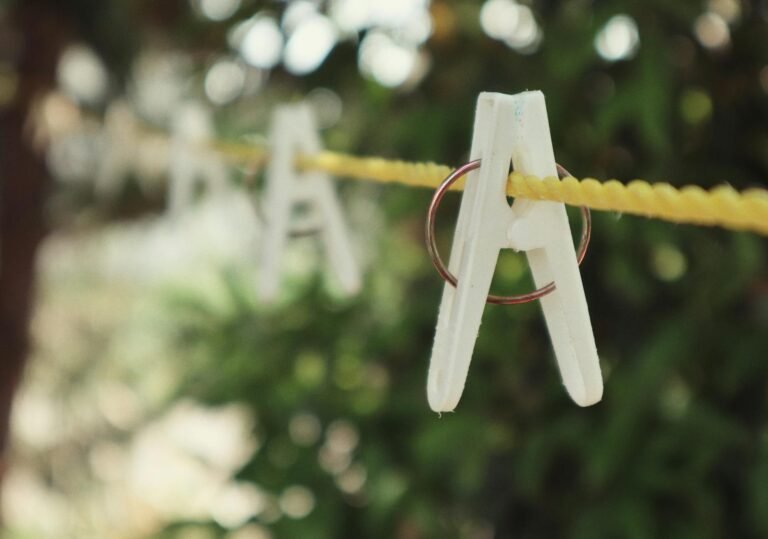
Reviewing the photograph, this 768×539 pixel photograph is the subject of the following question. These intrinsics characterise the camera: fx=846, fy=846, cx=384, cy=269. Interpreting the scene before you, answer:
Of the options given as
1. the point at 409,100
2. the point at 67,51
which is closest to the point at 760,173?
the point at 409,100

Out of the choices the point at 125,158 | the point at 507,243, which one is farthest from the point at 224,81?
the point at 125,158

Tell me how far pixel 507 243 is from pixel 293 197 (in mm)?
372

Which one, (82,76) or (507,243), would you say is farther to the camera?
(82,76)

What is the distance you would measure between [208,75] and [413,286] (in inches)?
19.3

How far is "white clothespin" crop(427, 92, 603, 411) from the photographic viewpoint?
1.28 feet

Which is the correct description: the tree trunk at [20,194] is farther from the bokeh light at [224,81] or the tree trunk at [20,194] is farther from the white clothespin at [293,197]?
the white clothespin at [293,197]

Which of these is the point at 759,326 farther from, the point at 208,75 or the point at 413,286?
the point at 208,75

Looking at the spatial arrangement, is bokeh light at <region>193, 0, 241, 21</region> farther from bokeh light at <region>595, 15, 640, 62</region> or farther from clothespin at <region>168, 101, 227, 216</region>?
bokeh light at <region>595, 15, 640, 62</region>

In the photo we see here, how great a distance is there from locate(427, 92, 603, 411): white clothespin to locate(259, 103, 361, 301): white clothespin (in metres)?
0.33

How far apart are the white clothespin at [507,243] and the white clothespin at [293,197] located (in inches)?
13.0

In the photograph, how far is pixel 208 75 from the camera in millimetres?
1319

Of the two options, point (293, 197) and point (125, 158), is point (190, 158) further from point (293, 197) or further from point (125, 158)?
point (125, 158)

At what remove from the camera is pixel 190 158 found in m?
1.08

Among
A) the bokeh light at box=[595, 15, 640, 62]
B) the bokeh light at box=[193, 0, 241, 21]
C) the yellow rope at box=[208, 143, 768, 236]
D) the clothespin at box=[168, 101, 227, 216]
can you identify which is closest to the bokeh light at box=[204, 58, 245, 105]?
the bokeh light at box=[193, 0, 241, 21]
